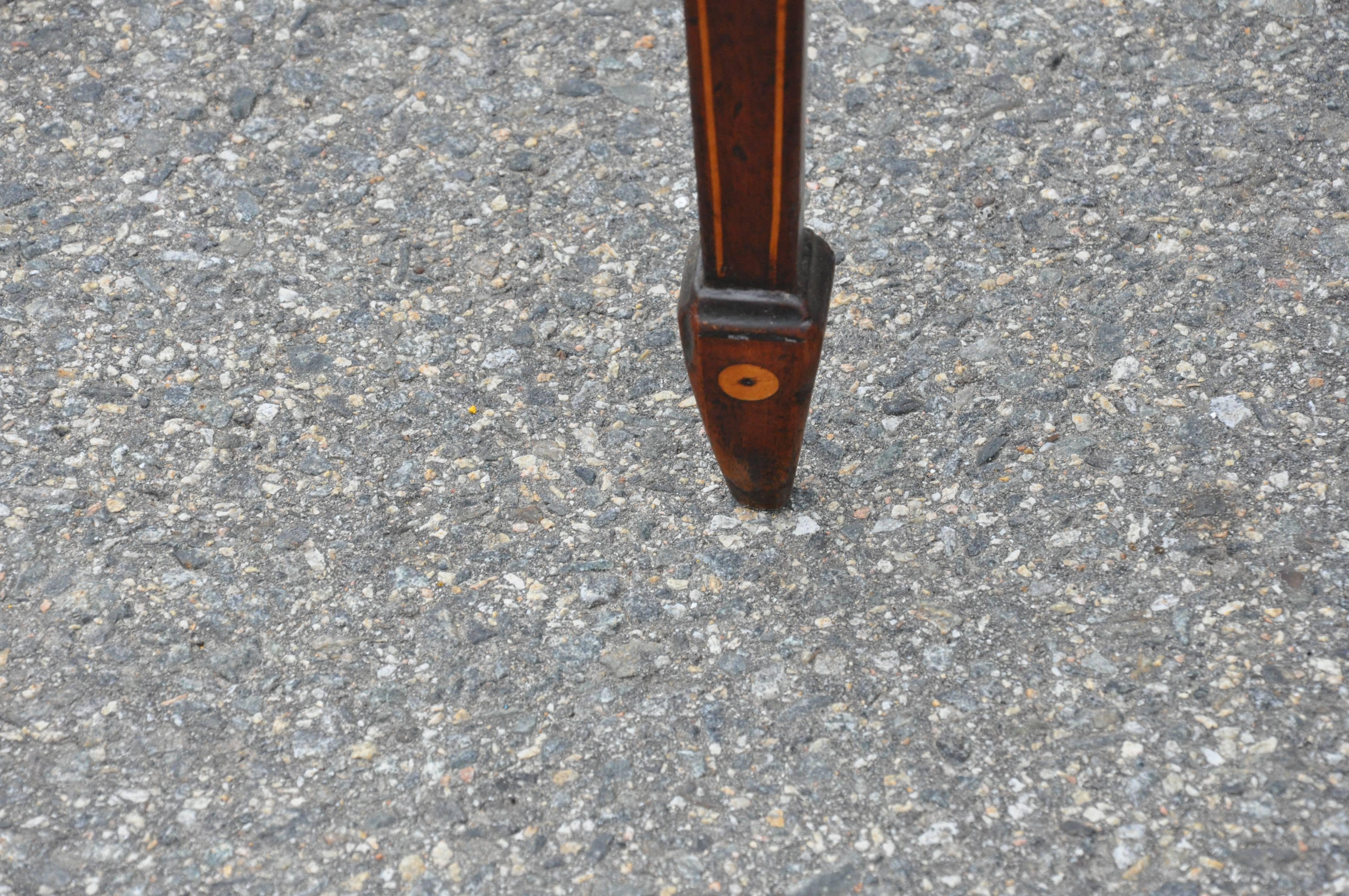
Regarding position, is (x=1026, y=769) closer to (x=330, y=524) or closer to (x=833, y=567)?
(x=833, y=567)

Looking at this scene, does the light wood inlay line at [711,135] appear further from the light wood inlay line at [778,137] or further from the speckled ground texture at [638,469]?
the speckled ground texture at [638,469]

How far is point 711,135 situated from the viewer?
1.32 metres

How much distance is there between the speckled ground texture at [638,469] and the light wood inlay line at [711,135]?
0.54 metres

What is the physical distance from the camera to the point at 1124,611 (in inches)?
64.8

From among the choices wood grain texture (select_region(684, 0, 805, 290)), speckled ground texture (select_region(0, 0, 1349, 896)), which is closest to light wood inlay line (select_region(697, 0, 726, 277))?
wood grain texture (select_region(684, 0, 805, 290))

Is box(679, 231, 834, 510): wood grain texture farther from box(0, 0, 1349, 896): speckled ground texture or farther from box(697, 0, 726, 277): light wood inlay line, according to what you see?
box(0, 0, 1349, 896): speckled ground texture

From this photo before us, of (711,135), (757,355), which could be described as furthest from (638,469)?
(711,135)

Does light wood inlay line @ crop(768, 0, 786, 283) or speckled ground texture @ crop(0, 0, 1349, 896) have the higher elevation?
light wood inlay line @ crop(768, 0, 786, 283)

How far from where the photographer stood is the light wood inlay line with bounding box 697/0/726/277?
1.23m

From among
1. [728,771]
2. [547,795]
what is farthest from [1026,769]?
[547,795]

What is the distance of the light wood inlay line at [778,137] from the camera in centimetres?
121

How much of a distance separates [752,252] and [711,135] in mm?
159

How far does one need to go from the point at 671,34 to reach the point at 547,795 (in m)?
1.73

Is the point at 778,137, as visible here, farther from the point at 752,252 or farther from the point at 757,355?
the point at 757,355
